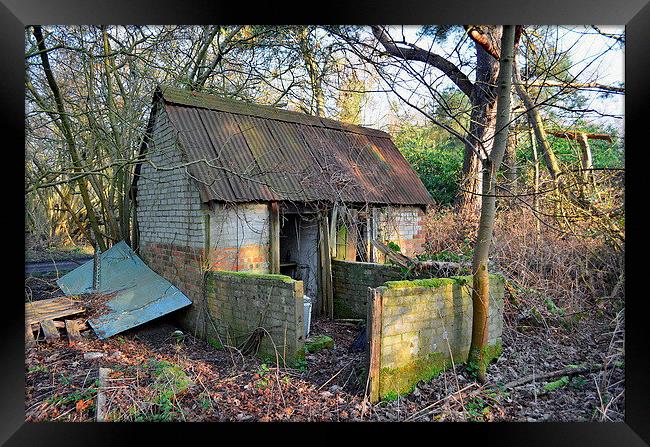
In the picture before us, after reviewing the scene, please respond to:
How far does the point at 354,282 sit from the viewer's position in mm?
8055

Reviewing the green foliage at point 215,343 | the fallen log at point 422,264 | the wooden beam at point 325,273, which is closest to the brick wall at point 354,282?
the wooden beam at point 325,273

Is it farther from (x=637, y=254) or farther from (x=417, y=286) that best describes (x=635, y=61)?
(x=417, y=286)

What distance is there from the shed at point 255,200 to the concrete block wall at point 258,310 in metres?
0.03

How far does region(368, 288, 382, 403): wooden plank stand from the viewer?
4.47 metres

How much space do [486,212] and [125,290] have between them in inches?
252

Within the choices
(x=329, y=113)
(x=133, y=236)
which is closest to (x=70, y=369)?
(x=133, y=236)

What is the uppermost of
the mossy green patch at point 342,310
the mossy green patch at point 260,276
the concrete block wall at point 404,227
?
the concrete block wall at point 404,227

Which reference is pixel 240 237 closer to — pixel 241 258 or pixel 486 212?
pixel 241 258

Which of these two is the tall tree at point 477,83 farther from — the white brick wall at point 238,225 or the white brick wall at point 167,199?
the white brick wall at point 167,199

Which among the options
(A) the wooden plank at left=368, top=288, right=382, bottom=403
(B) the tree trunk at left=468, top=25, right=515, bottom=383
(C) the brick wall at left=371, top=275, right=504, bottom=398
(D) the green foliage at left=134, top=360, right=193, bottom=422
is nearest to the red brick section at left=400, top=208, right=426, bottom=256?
(C) the brick wall at left=371, top=275, right=504, bottom=398

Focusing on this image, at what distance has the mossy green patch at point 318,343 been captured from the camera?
630 centimetres

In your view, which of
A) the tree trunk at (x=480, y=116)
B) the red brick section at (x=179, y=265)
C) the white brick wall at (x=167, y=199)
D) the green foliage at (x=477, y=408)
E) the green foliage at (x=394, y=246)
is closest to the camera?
the green foliage at (x=477, y=408)

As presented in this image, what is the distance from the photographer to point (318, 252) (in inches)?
331

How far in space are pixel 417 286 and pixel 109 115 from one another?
8381mm
